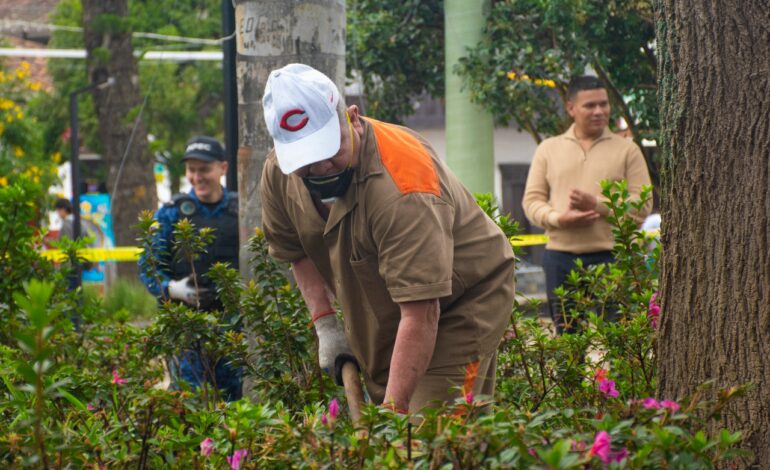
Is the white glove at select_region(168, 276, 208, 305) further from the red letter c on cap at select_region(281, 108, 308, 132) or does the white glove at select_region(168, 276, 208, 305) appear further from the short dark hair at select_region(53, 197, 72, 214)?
the short dark hair at select_region(53, 197, 72, 214)

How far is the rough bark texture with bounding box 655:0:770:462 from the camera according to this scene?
3268mm

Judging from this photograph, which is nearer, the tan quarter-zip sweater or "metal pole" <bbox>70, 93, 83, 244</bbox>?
the tan quarter-zip sweater

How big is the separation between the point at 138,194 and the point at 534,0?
10.4 meters

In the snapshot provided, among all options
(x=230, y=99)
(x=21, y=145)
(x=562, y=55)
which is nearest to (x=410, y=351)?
(x=230, y=99)

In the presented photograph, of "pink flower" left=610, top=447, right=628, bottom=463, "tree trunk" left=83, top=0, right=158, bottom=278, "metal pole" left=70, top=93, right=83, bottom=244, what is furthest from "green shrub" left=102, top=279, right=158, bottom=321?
"pink flower" left=610, top=447, right=628, bottom=463

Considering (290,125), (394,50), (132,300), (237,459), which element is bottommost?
(132,300)

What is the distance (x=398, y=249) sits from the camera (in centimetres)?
337

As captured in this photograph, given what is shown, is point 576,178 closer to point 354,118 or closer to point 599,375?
point 599,375

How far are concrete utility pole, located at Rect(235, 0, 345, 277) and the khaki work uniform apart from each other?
42.9 inches

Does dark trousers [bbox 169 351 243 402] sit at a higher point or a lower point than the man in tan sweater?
lower

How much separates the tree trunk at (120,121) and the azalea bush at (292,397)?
13025mm

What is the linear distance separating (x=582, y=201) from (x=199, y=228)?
200 cm

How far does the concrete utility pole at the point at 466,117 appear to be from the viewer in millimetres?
9789

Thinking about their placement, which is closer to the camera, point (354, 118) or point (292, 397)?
point (354, 118)
